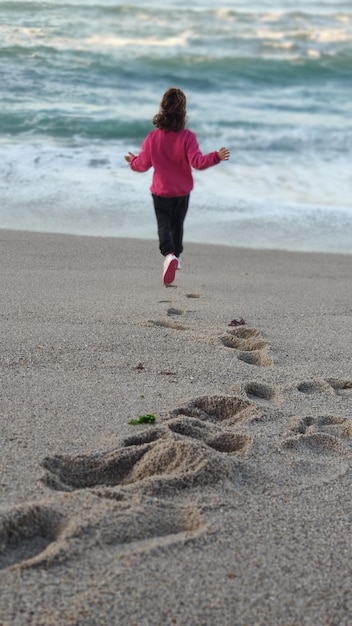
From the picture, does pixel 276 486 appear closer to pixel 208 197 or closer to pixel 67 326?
pixel 67 326

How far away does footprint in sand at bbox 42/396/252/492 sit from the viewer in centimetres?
290

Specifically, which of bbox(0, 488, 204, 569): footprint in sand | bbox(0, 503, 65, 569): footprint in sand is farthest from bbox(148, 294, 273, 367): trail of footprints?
bbox(0, 503, 65, 569): footprint in sand

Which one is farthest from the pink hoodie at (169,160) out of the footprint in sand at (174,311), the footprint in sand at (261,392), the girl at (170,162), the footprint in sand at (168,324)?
the footprint in sand at (261,392)

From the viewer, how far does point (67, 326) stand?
4.75 m

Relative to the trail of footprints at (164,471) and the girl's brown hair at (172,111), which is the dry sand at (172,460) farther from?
the girl's brown hair at (172,111)

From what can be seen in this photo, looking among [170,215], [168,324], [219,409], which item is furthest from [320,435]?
[170,215]

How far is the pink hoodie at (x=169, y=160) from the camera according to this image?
6094 millimetres

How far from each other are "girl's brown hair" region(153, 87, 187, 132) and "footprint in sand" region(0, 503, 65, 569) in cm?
393

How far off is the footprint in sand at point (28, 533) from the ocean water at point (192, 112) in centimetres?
551

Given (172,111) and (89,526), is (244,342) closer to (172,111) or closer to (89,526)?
(172,111)

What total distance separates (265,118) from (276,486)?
11797mm

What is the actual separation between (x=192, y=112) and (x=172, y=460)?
1180cm

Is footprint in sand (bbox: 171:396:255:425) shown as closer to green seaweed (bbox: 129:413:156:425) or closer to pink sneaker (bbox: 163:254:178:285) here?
green seaweed (bbox: 129:413:156:425)

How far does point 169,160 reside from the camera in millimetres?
6164
